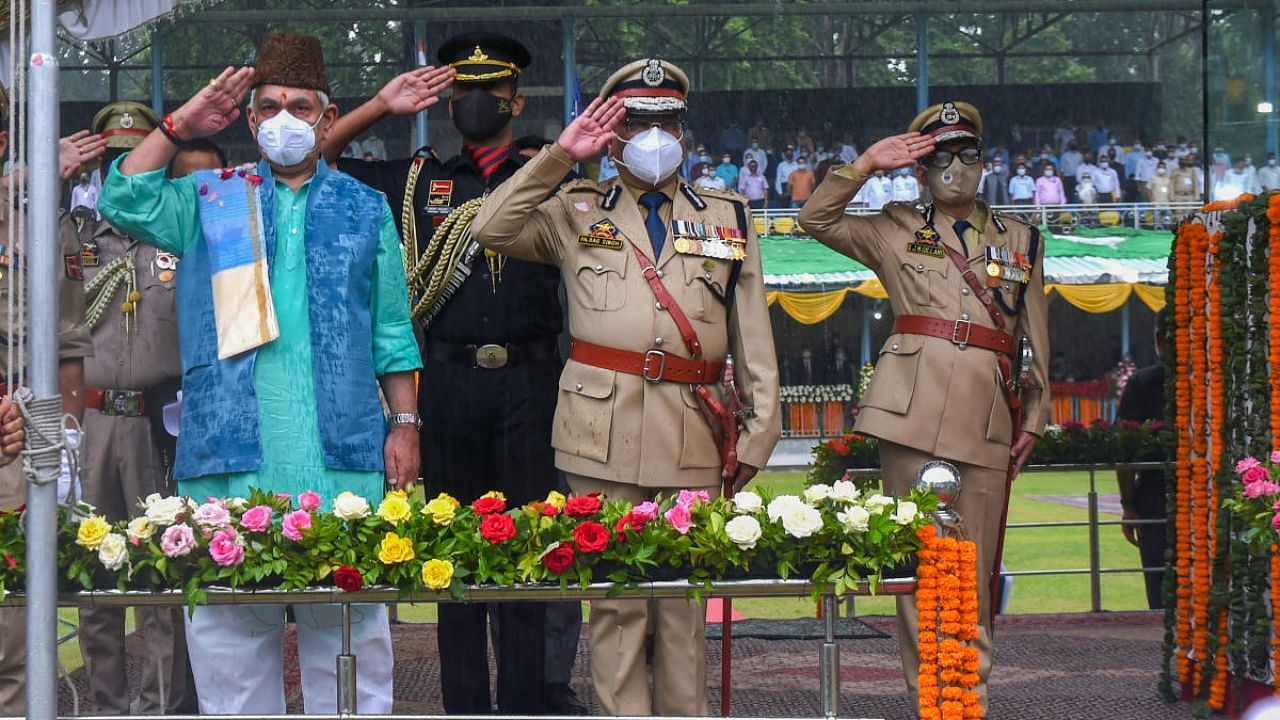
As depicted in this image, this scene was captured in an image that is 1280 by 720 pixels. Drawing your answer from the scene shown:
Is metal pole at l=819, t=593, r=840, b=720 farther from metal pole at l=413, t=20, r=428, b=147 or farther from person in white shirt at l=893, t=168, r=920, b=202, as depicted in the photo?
person in white shirt at l=893, t=168, r=920, b=202

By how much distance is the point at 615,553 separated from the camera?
4141mm

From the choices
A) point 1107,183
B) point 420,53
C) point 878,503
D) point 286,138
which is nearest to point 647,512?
point 878,503

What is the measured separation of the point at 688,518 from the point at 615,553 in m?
0.20

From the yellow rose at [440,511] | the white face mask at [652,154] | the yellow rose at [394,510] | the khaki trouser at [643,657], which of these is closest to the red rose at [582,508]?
the yellow rose at [440,511]

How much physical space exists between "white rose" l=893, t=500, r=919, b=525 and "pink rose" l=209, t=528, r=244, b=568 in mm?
1543

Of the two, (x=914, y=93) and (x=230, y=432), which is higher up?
(x=914, y=93)

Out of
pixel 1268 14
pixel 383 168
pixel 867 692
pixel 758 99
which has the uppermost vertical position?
pixel 758 99

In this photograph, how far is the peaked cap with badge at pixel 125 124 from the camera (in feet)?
21.4

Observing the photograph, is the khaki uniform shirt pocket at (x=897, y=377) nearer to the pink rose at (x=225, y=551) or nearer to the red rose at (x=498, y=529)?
the red rose at (x=498, y=529)

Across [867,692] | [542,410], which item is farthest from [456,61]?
[867,692]

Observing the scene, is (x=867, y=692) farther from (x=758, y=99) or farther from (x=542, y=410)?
(x=758, y=99)

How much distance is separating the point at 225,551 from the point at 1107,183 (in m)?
31.6

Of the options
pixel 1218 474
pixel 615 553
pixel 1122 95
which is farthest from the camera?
pixel 1122 95

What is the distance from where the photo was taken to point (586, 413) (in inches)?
213
